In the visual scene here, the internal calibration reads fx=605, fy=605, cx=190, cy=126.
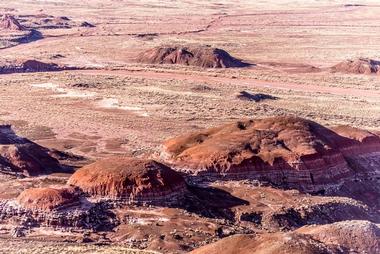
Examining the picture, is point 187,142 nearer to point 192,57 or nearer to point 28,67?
point 28,67

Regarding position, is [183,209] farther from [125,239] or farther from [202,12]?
[202,12]

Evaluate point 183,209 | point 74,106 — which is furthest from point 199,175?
point 74,106

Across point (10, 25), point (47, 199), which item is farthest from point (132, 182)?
point (10, 25)

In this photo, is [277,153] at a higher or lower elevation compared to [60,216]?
higher

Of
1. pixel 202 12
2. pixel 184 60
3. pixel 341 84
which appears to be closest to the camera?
pixel 341 84

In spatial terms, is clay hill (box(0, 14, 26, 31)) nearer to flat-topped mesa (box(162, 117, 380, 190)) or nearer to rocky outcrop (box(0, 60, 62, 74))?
rocky outcrop (box(0, 60, 62, 74))
